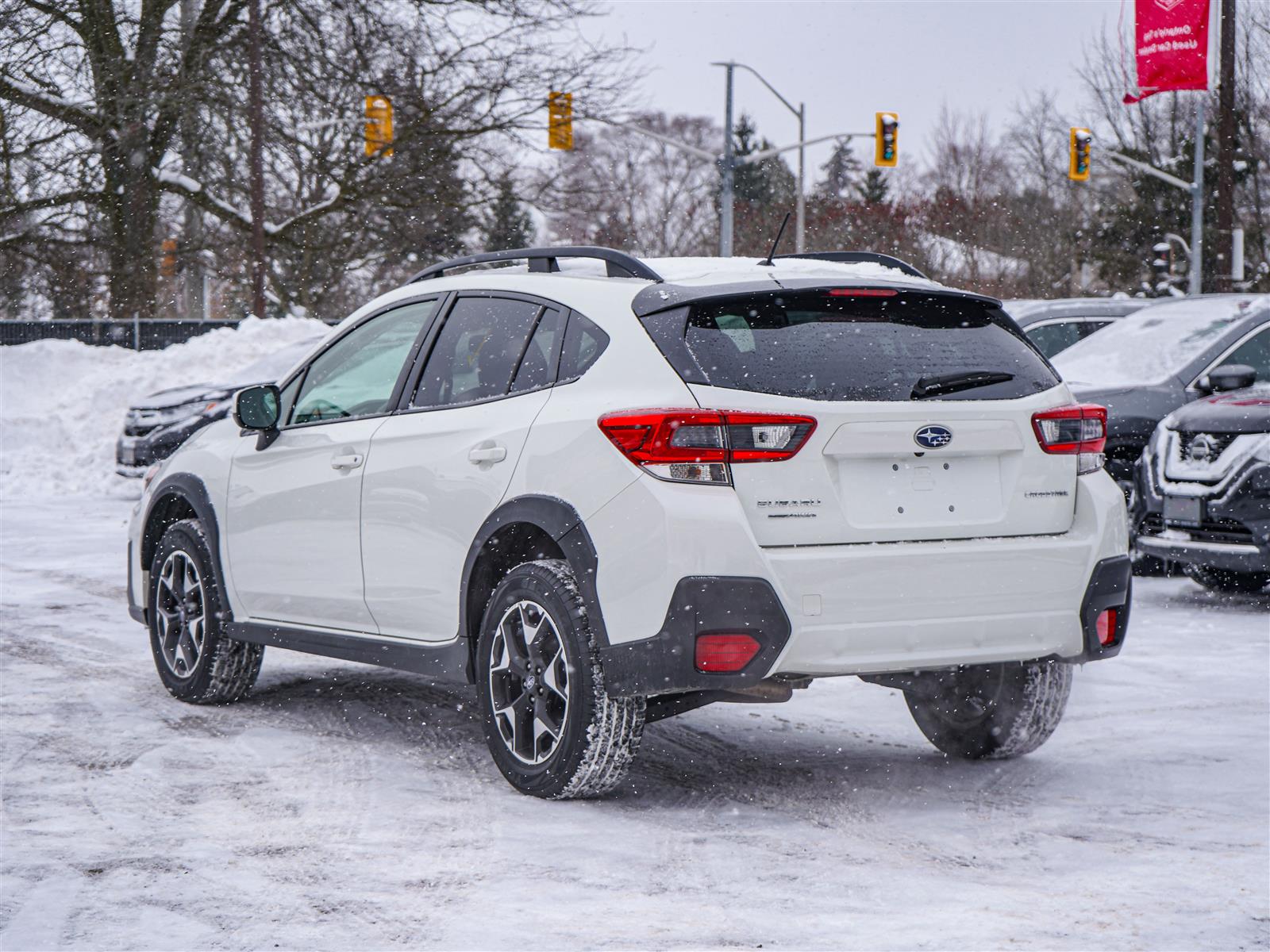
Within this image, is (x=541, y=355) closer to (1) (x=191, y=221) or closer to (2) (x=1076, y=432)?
(2) (x=1076, y=432)

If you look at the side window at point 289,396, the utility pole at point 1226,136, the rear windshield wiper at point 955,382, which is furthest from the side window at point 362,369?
the utility pole at point 1226,136

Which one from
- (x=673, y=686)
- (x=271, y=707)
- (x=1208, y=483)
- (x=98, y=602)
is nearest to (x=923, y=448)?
(x=673, y=686)

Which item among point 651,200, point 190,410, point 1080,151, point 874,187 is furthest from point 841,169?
point 190,410

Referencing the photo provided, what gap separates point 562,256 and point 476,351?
1.43ft

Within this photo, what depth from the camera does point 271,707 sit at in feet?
23.3

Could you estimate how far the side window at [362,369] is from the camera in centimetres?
626

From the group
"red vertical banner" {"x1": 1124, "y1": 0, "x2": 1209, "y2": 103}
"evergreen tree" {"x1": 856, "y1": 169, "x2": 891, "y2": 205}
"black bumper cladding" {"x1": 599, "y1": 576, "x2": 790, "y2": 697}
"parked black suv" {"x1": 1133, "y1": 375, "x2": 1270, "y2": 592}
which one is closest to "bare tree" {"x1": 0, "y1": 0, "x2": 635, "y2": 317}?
"red vertical banner" {"x1": 1124, "y1": 0, "x2": 1209, "y2": 103}

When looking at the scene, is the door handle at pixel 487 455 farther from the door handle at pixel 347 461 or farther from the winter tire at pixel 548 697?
the door handle at pixel 347 461

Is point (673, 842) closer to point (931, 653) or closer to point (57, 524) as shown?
point (931, 653)

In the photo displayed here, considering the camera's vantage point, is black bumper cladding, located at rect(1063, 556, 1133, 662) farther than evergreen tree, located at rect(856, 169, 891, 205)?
No

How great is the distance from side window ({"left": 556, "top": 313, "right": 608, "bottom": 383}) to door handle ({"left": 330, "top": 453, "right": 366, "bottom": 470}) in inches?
42.3

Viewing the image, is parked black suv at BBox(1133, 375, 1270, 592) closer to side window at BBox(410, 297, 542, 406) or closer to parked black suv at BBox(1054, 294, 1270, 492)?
parked black suv at BBox(1054, 294, 1270, 492)

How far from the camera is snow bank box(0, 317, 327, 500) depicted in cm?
1908

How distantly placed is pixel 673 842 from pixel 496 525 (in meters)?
1.15
